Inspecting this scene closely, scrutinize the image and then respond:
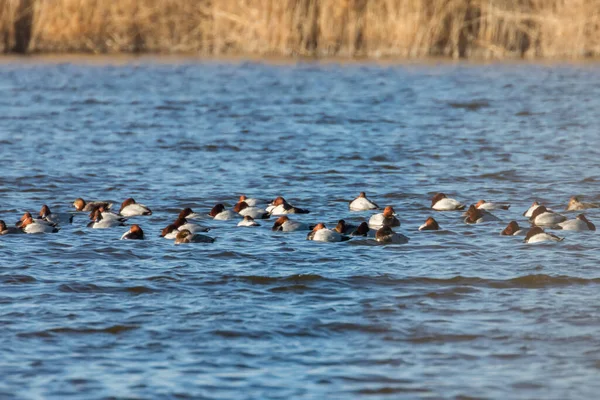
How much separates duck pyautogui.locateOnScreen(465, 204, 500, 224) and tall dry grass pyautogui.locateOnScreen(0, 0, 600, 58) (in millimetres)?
19665

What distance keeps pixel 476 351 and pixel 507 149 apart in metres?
11.8

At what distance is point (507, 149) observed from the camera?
19453 millimetres

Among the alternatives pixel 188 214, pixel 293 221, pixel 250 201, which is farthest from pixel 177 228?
pixel 250 201

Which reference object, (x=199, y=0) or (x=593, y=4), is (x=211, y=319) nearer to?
(x=593, y=4)

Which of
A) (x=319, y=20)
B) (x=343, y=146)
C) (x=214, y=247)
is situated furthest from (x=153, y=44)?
(x=214, y=247)

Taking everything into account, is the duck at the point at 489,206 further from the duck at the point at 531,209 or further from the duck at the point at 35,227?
the duck at the point at 35,227

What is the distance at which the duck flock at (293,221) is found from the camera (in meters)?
12.0

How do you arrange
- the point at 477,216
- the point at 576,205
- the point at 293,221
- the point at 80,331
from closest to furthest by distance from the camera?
the point at 80,331 → the point at 293,221 → the point at 477,216 → the point at 576,205

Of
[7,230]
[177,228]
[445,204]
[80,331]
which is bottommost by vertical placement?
[80,331]

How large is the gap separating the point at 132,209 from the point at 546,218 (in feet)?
17.1

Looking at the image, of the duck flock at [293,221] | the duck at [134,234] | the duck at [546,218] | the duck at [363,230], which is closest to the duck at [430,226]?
the duck flock at [293,221]

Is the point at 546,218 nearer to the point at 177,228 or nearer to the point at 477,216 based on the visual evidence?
the point at 477,216

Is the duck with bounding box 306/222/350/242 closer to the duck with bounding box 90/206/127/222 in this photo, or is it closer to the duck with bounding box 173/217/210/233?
the duck with bounding box 173/217/210/233

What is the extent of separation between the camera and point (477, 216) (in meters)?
13.0
